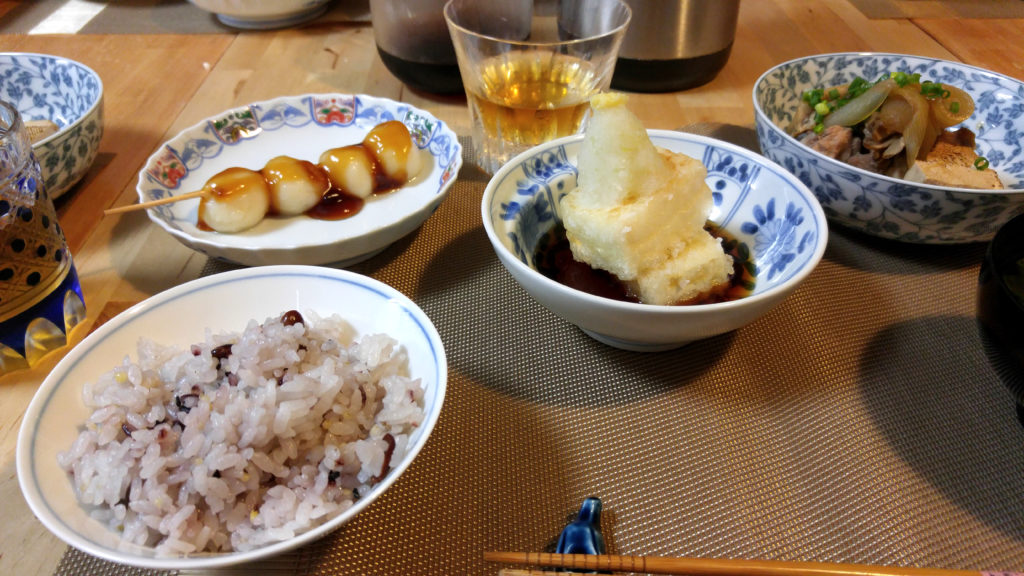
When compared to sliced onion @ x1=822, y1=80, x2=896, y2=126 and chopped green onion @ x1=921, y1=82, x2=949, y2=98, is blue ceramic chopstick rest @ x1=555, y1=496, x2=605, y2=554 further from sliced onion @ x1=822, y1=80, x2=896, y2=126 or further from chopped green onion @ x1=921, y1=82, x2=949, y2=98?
chopped green onion @ x1=921, y1=82, x2=949, y2=98

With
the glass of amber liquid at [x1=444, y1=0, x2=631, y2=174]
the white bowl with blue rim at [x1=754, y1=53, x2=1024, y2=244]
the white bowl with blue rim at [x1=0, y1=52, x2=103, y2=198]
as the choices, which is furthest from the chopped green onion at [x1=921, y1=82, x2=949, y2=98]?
the white bowl with blue rim at [x1=0, y1=52, x2=103, y2=198]

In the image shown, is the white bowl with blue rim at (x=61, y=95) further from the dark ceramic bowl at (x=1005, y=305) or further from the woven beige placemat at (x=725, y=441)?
the dark ceramic bowl at (x=1005, y=305)

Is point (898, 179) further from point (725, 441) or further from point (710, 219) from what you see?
point (725, 441)

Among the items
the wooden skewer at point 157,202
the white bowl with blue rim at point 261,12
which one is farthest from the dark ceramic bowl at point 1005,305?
the white bowl with blue rim at point 261,12

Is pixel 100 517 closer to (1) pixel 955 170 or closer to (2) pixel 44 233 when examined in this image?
(2) pixel 44 233

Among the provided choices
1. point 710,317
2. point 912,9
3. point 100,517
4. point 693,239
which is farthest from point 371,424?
point 912,9

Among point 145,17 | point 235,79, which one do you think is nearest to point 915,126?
point 235,79
